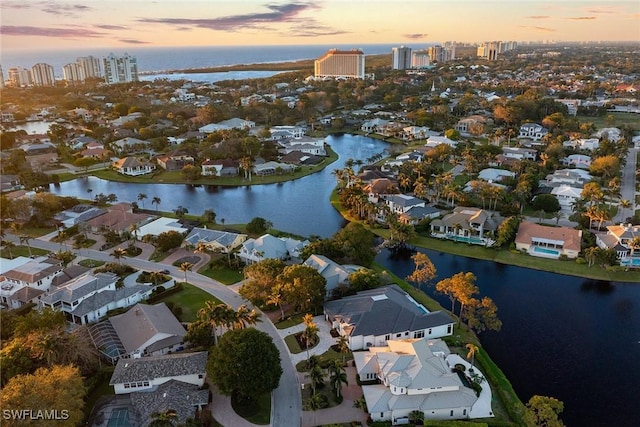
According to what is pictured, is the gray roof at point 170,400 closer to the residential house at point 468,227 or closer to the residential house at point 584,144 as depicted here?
the residential house at point 468,227

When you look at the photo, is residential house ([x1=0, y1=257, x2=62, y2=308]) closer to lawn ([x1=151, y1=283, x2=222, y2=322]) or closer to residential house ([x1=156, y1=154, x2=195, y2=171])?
lawn ([x1=151, y1=283, x2=222, y2=322])

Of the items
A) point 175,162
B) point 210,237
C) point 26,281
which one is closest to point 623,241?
point 210,237

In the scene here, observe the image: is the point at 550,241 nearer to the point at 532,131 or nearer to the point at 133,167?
the point at 532,131

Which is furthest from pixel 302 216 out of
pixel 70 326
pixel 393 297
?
pixel 70 326

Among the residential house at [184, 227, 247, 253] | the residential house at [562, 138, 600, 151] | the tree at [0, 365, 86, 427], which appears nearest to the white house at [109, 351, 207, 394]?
the tree at [0, 365, 86, 427]

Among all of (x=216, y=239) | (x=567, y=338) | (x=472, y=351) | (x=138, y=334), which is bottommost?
(x=567, y=338)

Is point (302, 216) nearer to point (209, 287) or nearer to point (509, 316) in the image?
point (209, 287)
